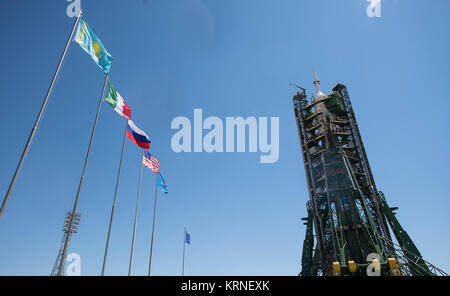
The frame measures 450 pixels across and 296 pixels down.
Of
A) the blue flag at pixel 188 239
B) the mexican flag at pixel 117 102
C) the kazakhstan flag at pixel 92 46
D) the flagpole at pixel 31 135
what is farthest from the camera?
the blue flag at pixel 188 239

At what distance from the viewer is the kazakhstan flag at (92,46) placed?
16.9 meters

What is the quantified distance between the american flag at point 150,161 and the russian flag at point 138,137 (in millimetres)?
1848

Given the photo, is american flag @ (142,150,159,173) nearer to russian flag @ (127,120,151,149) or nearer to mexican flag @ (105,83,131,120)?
russian flag @ (127,120,151,149)

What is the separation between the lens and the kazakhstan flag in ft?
55.5

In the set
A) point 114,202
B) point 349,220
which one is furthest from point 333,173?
point 114,202

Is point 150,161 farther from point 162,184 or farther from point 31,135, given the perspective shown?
point 31,135

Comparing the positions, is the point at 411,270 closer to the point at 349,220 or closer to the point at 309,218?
the point at 349,220

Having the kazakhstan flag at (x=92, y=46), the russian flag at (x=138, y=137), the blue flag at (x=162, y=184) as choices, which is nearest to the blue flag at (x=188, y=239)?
the blue flag at (x=162, y=184)

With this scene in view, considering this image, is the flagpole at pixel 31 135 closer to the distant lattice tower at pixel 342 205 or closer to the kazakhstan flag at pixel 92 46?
the kazakhstan flag at pixel 92 46

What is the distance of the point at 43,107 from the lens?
13875mm

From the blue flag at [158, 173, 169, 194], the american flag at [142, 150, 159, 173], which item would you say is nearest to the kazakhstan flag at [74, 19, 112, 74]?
the american flag at [142, 150, 159, 173]

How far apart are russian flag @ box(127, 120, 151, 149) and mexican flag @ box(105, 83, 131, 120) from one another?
78.1 inches

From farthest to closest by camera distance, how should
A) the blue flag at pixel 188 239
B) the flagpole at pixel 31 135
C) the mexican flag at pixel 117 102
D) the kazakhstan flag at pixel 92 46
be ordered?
the blue flag at pixel 188 239 < the mexican flag at pixel 117 102 < the kazakhstan flag at pixel 92 46 < the flagpole at pixel 31 135
